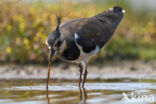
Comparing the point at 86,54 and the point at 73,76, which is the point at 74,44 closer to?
the point at 86,54

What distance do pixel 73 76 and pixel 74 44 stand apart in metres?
2.07

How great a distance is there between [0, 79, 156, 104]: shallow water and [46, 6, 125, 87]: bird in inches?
19.4

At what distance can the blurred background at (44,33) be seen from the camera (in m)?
10.9

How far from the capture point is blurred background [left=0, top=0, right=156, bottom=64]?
35.7 feet

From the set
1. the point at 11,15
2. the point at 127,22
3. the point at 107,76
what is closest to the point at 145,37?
the point at 127,22

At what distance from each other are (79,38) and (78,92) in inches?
44.5

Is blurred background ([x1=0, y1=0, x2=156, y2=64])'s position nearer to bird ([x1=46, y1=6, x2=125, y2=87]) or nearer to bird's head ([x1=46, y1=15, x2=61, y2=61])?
bird ([x1=46, y1=6, x2=125, y2=87])

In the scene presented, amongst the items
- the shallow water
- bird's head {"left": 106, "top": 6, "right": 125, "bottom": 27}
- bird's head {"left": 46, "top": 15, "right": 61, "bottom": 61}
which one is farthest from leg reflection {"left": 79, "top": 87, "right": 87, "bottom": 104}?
bird's head {"left": 106, "top": 6, "right": 125, "bottom": 27}

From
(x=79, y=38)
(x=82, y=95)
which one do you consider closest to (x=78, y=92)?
(x=82, y=95)

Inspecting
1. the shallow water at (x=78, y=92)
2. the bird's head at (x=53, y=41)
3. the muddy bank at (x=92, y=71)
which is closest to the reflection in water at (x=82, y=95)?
the shallow water at (x=78, y=92)

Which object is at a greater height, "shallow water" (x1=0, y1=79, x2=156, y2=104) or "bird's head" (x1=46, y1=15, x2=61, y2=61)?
"bird's head" (x1=46, y1=15, x2=61, y2=61)

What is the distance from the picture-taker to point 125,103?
6.43 meters

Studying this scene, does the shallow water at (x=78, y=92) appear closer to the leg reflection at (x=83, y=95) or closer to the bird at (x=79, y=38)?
the leg reflection at (x=83, y=95)

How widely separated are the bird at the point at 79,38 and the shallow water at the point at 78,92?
0.49 m
